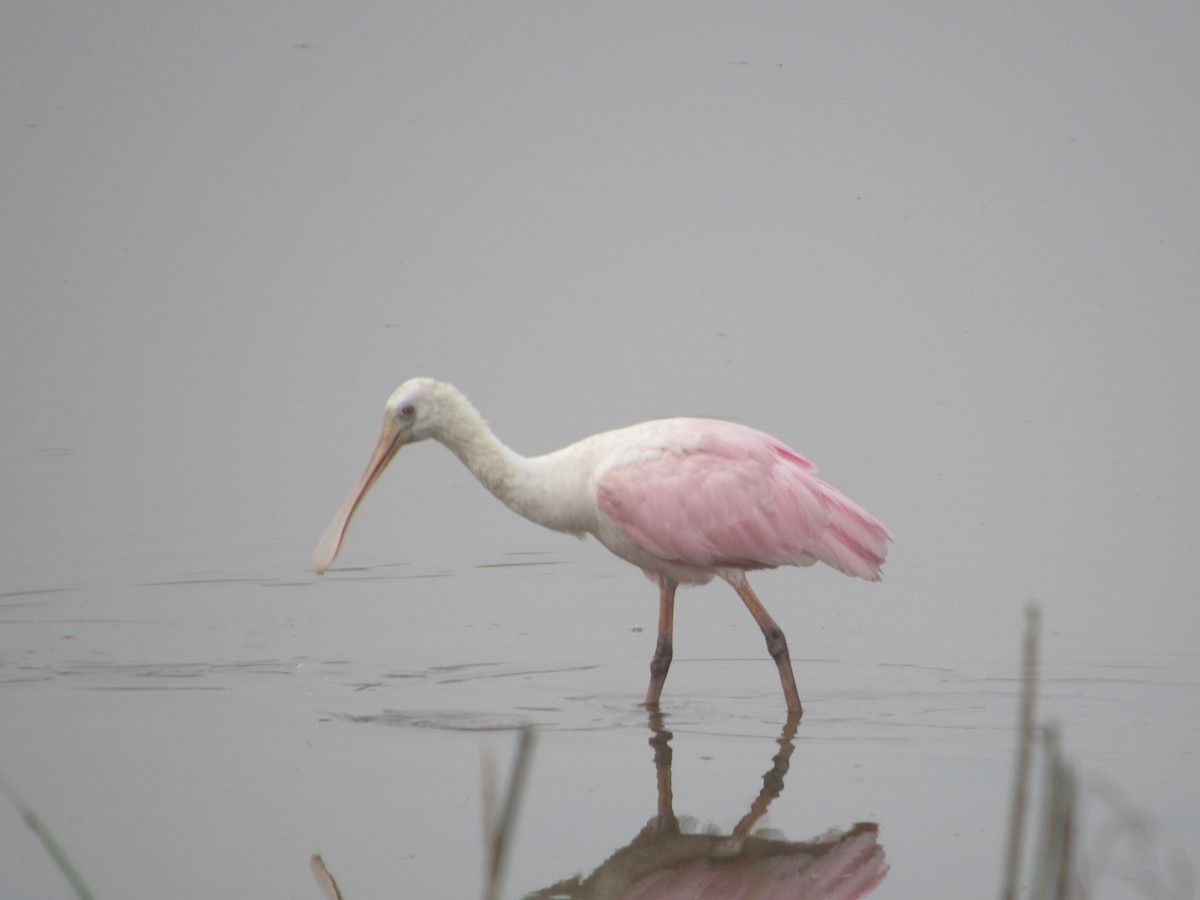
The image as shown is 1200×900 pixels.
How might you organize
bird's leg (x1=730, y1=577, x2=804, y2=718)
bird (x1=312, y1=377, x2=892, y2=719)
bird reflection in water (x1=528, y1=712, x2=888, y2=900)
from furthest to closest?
bird (x1=312, y1=377, x2=892, y2=719) < bird's leg (x1=730, y1=577, x2=804, y2=718) < bird reflection in water (x1=528, y1=712, x2=888, y2=900)

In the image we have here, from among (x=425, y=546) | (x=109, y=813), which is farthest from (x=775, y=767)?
(x=425, y=546)

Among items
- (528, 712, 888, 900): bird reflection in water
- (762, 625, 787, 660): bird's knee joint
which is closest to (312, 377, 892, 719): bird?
(762, 625, 787, 660): bird's knee joint

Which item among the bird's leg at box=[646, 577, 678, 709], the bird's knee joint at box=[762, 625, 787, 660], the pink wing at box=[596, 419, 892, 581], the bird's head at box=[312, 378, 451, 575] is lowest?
the bird's leg at box=[646, 577, 678, 709]

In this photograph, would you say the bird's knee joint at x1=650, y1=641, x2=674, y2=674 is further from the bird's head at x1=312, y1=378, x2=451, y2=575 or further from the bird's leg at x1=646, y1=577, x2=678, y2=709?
the bird's head at x1=312, y1=378, x2=451, y2=575

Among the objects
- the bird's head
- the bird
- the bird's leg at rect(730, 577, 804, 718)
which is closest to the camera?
the bird's leg at rect(730, 577, 804, 718)

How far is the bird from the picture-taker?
7.12 meters

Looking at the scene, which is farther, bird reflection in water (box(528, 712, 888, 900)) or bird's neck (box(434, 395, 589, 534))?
bird's neck (box(434, 395, 589, 534))

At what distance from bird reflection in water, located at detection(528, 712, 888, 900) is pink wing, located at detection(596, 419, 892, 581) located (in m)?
1.55

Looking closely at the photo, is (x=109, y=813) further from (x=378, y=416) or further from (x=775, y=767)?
(x=378, y=416)

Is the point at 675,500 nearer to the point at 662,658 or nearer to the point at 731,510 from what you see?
the point at 731,510

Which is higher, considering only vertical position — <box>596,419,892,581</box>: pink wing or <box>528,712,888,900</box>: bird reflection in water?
<box>596,419,892,581</box>: pink wing

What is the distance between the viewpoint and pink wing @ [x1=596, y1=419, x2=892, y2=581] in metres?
7.10

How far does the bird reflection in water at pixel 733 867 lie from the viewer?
503cm

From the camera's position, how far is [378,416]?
39.4 feet
